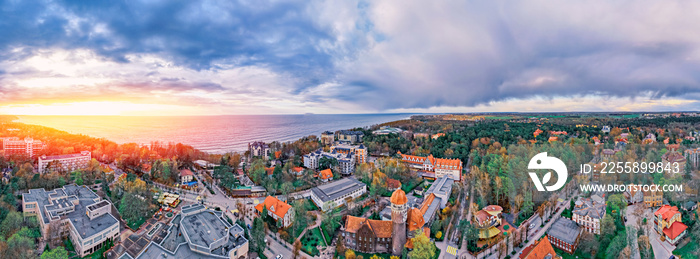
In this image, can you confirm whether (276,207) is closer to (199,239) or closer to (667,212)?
(199,239)

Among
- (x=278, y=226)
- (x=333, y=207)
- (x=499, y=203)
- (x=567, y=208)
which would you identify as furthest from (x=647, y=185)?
(x=278, y=226)

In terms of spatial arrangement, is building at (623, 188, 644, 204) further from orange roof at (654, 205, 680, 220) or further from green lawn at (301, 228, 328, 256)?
green lawn at (301, 228, 328, 256)

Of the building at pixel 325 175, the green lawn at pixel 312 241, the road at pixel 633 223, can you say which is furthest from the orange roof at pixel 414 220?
the building at pixel 325 175

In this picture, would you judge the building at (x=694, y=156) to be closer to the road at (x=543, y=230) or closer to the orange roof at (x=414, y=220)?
the road at (x=543, y=230)

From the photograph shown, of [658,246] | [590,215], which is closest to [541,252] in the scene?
[590,215]

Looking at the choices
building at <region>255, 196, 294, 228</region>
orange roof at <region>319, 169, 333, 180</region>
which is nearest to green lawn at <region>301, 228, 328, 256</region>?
building at <region>255, 196, 294, 228</region>

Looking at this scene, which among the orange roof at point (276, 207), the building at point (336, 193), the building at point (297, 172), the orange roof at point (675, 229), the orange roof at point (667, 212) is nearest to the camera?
the orange roof at point (675, 229)

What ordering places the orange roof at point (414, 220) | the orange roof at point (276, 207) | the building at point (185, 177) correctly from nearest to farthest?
the orange roof at point (414, 220) < the orange roof at point (276, 207) < the building at point (185, 177)

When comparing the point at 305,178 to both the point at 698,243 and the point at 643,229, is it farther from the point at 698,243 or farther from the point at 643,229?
the point at 698,243

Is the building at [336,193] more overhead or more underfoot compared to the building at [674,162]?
more underfoot
